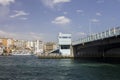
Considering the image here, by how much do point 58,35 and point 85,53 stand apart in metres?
16.0

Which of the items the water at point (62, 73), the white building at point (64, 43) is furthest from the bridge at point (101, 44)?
A: the water at point (62, 73)

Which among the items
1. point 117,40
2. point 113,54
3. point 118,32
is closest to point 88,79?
point 118,32

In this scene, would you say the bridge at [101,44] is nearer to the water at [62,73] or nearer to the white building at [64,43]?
the white building at [64,43]

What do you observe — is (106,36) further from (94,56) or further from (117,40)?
(94,56)

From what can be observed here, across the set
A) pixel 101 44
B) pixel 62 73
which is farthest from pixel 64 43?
pixel 62 73

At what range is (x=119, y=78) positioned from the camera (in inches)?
1790

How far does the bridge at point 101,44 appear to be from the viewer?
75.7 metres

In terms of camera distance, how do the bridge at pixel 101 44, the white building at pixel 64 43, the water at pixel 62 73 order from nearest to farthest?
the water at pixel 62 73 → the bridge at pixel 101 44 → the white building at pixel 64 43

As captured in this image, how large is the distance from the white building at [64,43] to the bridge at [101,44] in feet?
11.6

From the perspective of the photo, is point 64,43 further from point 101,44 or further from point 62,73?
point 62,73

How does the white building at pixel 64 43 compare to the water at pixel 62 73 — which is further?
the white building at pixel 64 43

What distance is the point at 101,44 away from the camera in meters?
90.9

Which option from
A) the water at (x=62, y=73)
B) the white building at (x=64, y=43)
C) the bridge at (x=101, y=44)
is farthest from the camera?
the white building at (x=64, y=43)

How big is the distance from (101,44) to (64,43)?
187ft
